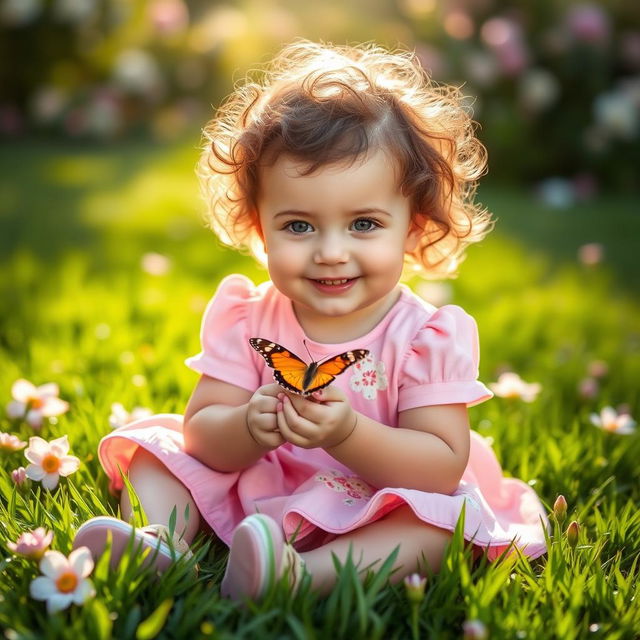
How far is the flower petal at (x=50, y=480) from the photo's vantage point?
1970 mm

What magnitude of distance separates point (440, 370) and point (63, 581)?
84 cm

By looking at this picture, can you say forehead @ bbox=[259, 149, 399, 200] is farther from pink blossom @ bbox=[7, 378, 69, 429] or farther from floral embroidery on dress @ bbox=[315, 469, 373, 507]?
pink blossom @ bbox=[7, 378, 69, 429]

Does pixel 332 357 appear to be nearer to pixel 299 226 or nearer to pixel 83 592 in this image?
pixel 299 226

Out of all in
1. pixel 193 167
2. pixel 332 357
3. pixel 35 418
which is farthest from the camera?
pixel 193 167

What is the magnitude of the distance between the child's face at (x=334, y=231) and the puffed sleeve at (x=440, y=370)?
140 millimetres

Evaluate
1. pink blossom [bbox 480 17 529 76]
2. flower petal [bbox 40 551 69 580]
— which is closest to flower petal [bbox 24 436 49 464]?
flower petal [bbox 40 551 69 580]

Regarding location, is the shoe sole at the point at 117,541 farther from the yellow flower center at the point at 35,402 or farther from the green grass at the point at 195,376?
the yellow flower center at the point at 35,402

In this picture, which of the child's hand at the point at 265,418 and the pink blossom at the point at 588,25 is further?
the pink blossom at the point at 588,25

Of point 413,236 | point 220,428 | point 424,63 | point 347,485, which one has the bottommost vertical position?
point 347,485

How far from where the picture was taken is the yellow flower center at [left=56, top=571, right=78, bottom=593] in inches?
60.6

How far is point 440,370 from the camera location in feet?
6.48

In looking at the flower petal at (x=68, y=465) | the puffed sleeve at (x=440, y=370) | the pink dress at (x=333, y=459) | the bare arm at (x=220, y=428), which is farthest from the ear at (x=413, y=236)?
the flower petal at (x=68, y=465)

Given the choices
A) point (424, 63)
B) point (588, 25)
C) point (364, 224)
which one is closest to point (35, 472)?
point (364, 224)

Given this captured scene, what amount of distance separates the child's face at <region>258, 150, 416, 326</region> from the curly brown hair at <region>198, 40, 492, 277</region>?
1.3 inches
